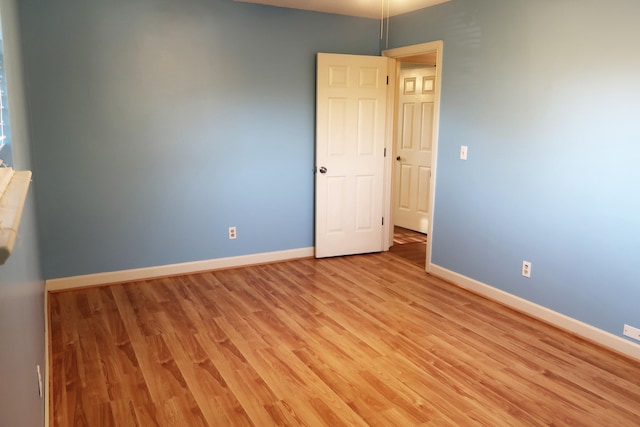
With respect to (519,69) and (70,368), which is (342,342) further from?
(519,69)

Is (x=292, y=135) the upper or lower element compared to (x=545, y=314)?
upper

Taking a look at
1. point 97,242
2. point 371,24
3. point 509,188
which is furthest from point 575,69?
point 97,242

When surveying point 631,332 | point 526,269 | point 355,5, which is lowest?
point 631,332

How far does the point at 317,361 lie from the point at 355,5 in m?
3.28

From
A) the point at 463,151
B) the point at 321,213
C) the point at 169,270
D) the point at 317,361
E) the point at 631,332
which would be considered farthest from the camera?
Result: the point at 321,213

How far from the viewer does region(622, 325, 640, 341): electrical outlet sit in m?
3.01

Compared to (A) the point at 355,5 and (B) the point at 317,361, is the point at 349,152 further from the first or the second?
(B) the point at 317,361

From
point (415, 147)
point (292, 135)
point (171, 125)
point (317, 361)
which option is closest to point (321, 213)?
point (292, 135)

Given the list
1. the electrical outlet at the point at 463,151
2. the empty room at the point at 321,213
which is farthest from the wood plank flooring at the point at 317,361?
the electrical outlet at the point at 463,151

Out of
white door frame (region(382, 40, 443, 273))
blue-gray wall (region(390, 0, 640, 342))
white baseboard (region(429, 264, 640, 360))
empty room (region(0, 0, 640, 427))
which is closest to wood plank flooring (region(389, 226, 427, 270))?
empty room (region(0, 0, 640, 427))

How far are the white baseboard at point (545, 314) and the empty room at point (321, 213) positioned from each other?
0.01m

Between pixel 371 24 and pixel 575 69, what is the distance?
240 cm

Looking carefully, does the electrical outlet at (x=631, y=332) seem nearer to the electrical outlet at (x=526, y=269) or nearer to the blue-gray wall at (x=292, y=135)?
the blue-gray wall at (x=292, y=135)

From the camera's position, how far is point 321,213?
196 inches
